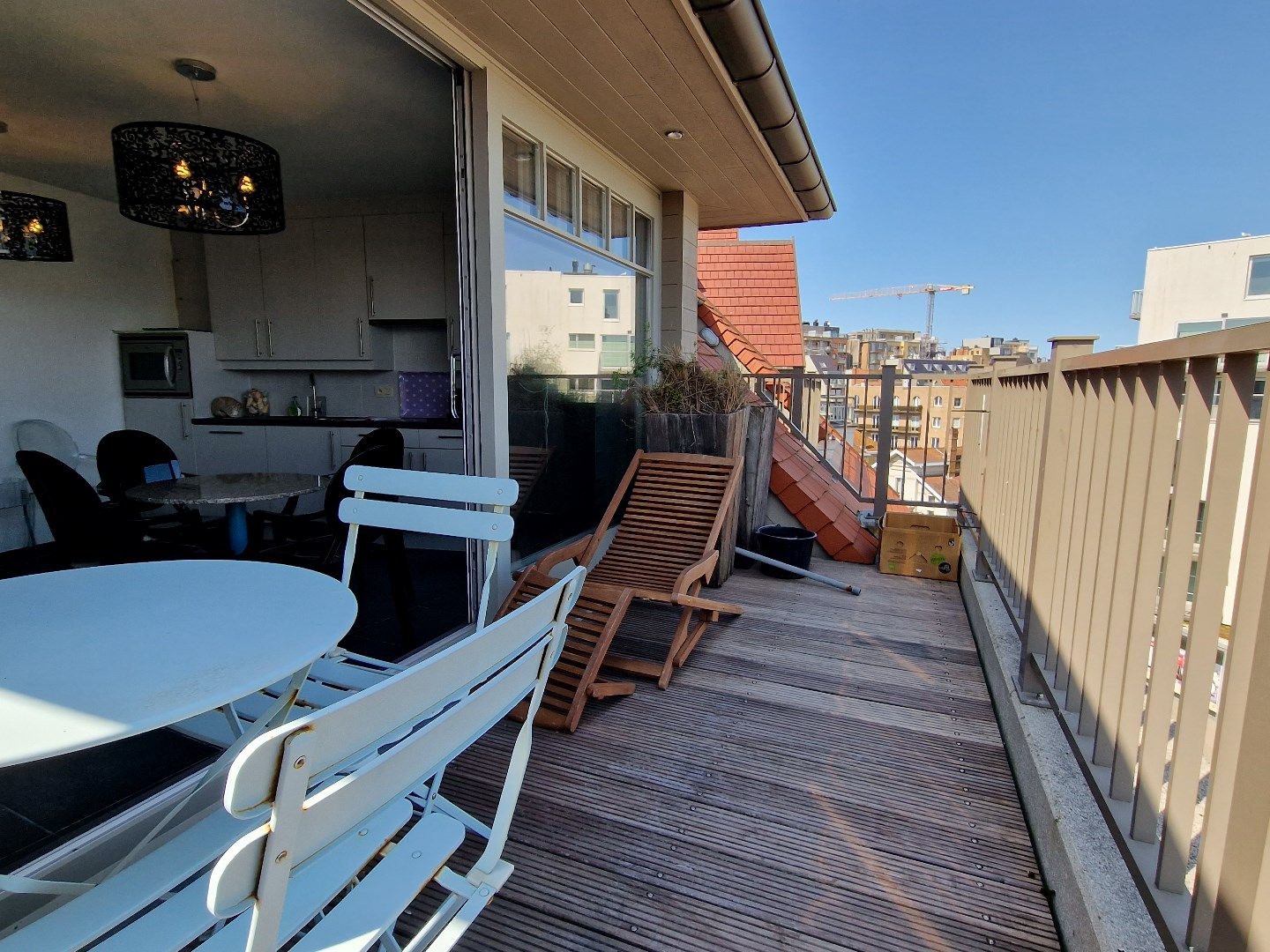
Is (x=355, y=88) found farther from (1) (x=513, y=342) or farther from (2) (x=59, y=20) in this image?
(1) (x=513, y=342)

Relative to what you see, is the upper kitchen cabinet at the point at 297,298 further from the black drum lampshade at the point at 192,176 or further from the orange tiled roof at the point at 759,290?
the orange tiled roof at the point at 759,290

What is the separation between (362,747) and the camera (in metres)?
0.66

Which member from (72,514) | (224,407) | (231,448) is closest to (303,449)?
(231,448)

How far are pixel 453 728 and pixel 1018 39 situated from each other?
92.6ft

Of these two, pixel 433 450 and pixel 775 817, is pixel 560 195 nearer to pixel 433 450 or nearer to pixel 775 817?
pixel 433 450

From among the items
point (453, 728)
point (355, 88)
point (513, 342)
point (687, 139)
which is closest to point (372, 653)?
point (513, 342)

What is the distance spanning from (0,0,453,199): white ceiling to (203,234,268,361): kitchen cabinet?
1.05 metres

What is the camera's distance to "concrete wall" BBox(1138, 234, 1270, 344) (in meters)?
22.0

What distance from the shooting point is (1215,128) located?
1468 inches

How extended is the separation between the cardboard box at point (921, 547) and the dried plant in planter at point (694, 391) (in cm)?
135

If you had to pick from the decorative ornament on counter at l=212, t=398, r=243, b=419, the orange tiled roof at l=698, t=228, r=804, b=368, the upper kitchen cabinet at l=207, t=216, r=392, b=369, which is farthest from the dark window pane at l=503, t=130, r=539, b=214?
the orange tiled roof at l=698, t=228, r=804, b=368

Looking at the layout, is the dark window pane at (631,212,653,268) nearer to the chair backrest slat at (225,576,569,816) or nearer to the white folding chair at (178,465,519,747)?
the white folding chair at (178,465,519,747)

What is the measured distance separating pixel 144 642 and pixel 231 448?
16.4 ft

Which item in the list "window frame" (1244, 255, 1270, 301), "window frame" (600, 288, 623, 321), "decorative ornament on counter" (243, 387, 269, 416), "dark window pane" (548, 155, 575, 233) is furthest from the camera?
"window frame" (1244, 255, 1270, 301)
